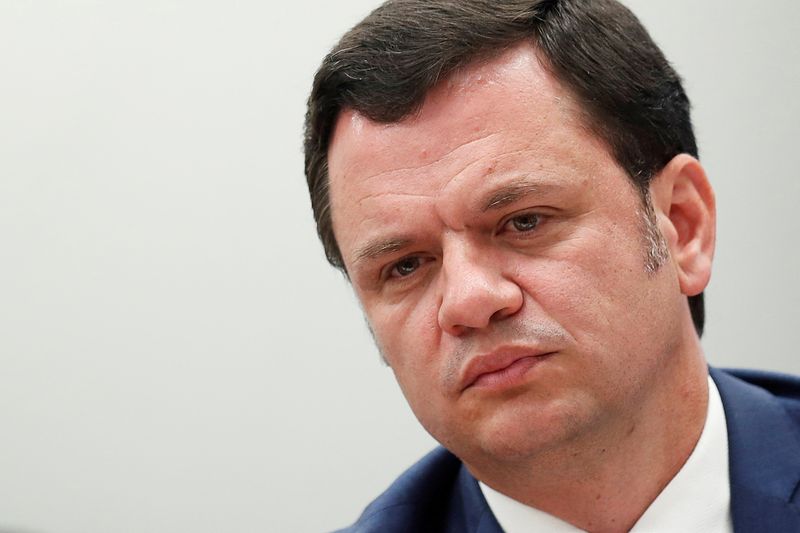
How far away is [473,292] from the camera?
141 cm

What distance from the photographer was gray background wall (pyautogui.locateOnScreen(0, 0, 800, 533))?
2412 millimetres

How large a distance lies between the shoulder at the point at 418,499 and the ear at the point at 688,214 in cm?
54

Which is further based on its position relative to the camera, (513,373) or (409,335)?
(409,335)

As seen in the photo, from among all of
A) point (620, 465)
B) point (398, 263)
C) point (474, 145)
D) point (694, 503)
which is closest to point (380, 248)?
point (398, 263)

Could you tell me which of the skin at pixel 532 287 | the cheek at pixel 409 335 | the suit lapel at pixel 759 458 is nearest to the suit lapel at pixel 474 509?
the skin at pixel 532 287

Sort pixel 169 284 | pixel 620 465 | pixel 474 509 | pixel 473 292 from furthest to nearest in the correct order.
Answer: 1. pixel 169 284
2. pixel 474 509
3. pixel 620 465
4. pixel 473 292

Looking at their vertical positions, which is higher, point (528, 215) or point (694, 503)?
point (528, 215)

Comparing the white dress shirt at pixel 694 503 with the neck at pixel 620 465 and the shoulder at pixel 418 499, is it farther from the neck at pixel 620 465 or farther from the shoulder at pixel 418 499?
the shoulder at pixel 418 499

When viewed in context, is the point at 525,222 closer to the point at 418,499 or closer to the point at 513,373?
the point at 513,373

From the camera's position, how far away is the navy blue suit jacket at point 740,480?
1.54m

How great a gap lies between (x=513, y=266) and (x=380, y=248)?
0.21 meters

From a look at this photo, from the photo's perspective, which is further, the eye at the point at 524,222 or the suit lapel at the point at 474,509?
the suit lapel at the point at 474,509

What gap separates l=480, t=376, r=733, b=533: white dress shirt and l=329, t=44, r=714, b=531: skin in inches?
0.7

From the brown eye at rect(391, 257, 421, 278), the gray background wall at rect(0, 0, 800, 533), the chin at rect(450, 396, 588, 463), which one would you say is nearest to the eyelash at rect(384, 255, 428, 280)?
the brown eye at rect(391, 257, 421, 278)
